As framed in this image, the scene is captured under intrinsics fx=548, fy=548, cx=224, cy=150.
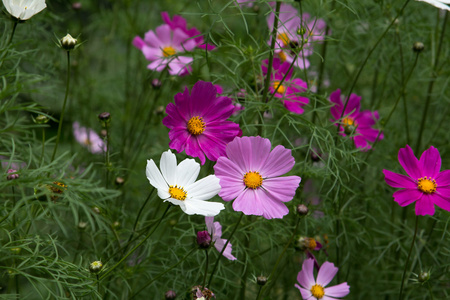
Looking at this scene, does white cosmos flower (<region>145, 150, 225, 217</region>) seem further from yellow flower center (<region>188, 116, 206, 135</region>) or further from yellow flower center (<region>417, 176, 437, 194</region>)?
yellow flower center (<region>417, 176, 437, 194</region>)

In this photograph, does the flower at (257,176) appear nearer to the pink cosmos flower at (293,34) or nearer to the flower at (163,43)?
the pink cosmos flower at (293,34)

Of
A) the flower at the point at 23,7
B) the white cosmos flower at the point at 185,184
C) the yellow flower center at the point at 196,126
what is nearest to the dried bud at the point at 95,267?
the white cosmos flower at the point at 185,184

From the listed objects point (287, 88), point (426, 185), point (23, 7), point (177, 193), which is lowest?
point (177, 193)

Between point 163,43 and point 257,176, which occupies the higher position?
point 163,43

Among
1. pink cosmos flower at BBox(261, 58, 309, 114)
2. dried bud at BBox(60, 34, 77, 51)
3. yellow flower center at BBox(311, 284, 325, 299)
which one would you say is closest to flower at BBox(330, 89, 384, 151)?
pink cosmos flower at BBox(261, 58, 309, 114)

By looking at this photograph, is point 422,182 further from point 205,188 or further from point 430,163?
point 205,188

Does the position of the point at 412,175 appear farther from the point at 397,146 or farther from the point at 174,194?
the point at 397,146

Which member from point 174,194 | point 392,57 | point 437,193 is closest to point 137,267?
point 174,194

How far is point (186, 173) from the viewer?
866mm

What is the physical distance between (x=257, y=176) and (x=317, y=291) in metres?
0.28

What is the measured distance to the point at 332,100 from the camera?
1127 mm

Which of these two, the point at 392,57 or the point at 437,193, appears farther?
the point at 392,57

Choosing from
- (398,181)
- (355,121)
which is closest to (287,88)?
(355,121)

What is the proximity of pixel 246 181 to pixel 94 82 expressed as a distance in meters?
1.03
